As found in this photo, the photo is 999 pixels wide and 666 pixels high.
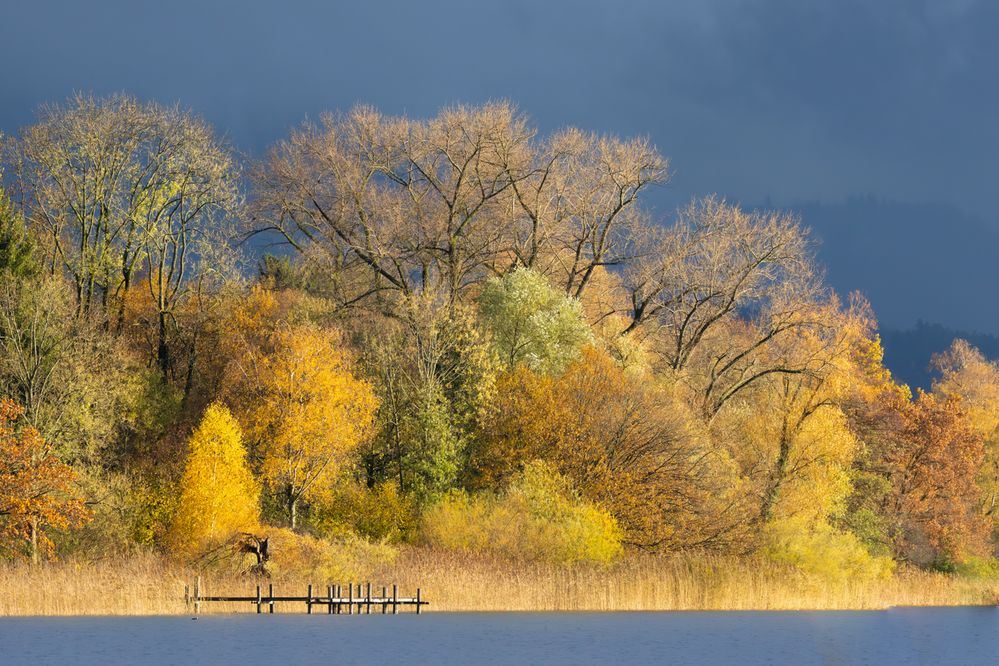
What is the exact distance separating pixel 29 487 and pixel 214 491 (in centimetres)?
846

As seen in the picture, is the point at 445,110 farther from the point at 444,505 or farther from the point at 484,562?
the point at 484,562

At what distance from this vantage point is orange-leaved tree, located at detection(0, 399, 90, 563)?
50.8 metres

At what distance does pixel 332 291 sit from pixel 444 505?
67.5ft

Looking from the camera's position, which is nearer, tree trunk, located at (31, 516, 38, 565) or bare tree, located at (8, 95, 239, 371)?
tree trunk, located at (31, 516, 38, 565)

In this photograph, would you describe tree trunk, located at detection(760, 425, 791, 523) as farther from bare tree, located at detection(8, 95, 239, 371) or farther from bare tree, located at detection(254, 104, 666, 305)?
bare tree, located at detection(8, 95, 239, 371)

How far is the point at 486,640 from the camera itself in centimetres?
4553

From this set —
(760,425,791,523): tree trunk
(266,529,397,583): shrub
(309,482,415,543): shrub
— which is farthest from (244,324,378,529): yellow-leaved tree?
(760,425,791,523): tree trunk

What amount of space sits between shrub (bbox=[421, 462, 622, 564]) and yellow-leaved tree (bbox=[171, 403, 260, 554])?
8.69m

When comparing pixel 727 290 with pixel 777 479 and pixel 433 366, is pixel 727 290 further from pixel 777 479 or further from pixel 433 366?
pixel 433 366

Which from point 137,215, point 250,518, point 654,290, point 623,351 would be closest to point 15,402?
point 250,518

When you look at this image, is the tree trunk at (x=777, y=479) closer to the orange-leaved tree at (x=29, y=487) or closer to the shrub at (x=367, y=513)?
the shrub at (x=367, y=513)

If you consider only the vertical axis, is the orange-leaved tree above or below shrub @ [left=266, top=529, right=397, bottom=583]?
above

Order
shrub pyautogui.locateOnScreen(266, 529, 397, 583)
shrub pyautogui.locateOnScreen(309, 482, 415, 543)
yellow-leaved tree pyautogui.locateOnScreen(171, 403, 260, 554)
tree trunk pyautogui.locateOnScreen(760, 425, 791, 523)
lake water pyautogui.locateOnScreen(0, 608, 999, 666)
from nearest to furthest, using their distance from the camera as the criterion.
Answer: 1. lake water pyautogui.locateOnScreen(0, 608, 999, 666)
2. shrub pyautogui.locateOnScreen(266, 529, 397, 583)
3. yellow-leaved tree pyautogui.locateOnScreen(171, 403, 260, 554)
4. shrub pyautogui.locateOnScreen(309, 482, 415, 543)
5. tree trunk pyautogui.locateOnScreen(760, 425, 791, 523)

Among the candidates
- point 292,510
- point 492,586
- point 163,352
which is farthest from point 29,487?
point 163,352
